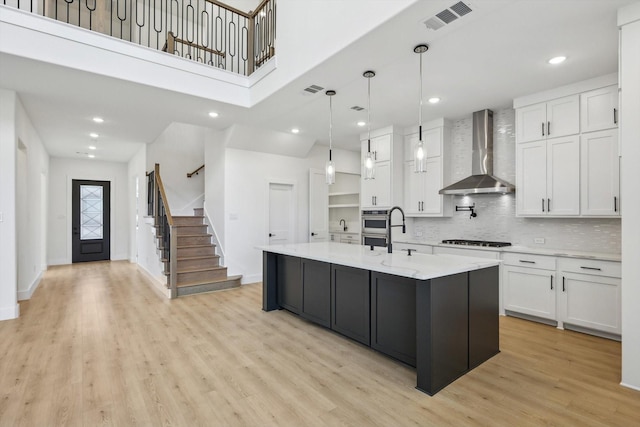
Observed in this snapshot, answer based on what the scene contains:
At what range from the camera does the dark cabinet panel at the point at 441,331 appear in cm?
243

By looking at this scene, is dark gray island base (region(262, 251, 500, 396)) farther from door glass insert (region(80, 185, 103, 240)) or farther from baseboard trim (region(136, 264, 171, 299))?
door glass insert (region(80, 185, 103, 240))

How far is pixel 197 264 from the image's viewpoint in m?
5.99

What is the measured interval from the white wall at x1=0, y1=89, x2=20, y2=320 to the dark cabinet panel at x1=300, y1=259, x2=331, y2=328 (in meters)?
3.73

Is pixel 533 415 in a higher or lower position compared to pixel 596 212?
lower

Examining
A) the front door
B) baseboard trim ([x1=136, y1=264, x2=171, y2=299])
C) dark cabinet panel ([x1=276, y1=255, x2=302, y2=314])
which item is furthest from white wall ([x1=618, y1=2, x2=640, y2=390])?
the front door

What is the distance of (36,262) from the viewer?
6.14 meters

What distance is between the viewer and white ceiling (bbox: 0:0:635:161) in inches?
103

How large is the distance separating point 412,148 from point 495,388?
4.10 metres

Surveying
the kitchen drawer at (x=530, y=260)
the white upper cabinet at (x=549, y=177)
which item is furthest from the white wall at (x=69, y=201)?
the white upper cabinet at (x=549, y=177)

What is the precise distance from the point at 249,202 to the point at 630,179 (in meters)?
5.41

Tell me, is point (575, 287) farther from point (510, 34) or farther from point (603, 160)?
point (510, 34)

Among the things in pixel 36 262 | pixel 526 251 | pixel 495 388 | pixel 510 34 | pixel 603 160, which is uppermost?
pixel 510 34

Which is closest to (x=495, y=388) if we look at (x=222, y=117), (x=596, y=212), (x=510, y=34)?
(x=596, y=212)

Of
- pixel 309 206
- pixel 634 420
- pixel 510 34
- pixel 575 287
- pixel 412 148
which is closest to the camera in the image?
pixel 634 420
